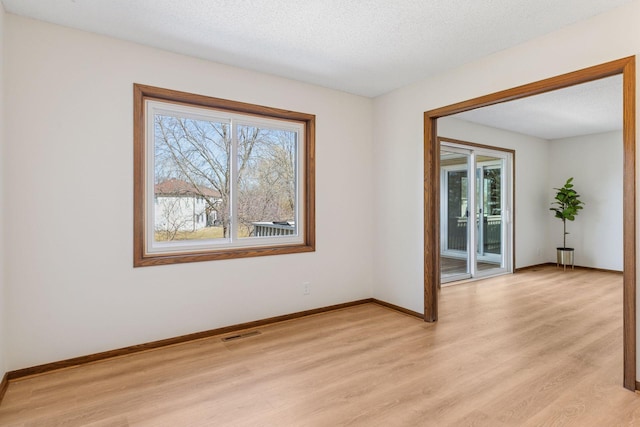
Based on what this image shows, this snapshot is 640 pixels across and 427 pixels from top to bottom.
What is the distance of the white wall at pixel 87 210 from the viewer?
8.20ft

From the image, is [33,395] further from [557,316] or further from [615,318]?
[615,318]

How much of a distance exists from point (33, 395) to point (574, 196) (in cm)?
803

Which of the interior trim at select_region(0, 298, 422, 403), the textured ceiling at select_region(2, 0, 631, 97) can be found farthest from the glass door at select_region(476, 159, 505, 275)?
the textured ceiling at select_region(2, 0, 631, 97)

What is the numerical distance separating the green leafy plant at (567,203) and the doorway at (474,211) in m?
1.13

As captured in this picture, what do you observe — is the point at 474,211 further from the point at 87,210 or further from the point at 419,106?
the point at 87,210

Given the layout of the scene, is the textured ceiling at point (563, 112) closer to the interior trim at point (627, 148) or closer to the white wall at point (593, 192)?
the white wall at point (593, 192)

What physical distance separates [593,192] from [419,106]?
5.02 m

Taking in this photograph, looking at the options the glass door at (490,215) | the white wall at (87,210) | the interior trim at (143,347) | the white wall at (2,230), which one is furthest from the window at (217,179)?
the glass door at (490,215)

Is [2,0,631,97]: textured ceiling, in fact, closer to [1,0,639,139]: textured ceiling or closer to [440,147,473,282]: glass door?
[1,0,639,139]: textured ceiling

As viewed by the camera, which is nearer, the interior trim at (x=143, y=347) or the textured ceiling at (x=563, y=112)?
the interior trim at (x=143, y=347)

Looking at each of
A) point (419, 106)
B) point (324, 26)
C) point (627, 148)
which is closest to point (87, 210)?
point (324, 26)

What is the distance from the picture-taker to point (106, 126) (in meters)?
2.79

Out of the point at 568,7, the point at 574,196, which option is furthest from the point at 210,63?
the point at 574,196

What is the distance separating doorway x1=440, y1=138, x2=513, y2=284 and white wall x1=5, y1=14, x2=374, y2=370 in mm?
3722
